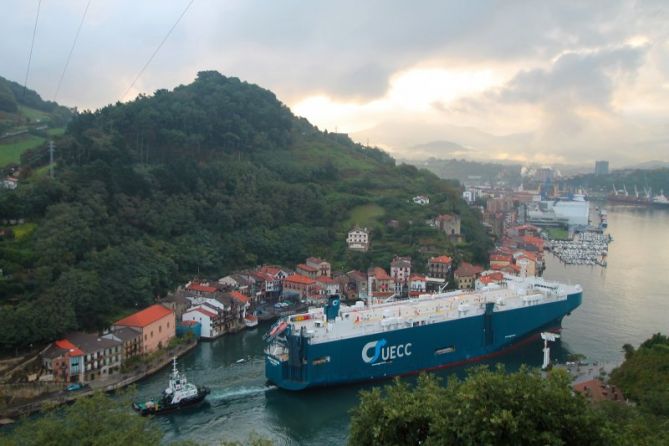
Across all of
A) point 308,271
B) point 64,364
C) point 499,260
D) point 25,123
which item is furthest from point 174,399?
point 25,123

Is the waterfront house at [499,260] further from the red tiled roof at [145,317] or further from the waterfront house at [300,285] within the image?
the red tiled roof at [145,317]

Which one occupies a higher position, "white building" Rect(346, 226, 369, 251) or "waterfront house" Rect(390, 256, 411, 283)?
"white building" Rect(346, 226, 369, 251)

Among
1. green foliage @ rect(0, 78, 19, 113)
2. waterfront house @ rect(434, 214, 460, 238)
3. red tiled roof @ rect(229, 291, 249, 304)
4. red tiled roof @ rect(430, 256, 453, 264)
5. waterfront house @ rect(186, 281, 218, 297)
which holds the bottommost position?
red tiled roof @ rect(229, 291, 249, 304)

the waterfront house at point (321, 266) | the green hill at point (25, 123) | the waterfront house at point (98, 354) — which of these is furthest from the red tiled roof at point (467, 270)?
the green hill at point (25, 123)

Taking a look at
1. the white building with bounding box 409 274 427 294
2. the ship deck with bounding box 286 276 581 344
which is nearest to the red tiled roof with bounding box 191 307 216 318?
the ship deck with bounding box 286 276 581 344

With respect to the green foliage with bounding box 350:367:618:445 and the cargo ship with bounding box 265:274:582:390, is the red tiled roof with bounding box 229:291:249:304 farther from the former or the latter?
the green foliage with bounding box 350:367:618:445
